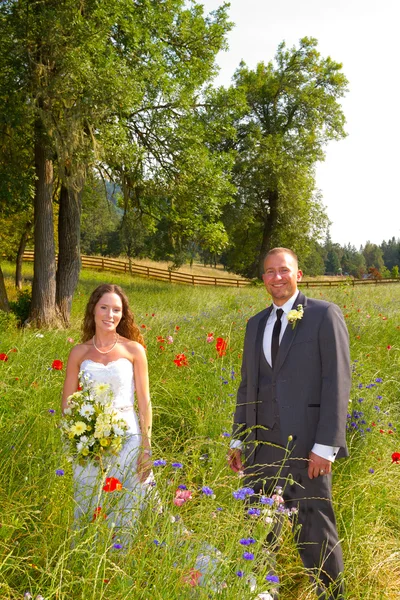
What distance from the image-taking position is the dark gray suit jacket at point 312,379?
3.00m

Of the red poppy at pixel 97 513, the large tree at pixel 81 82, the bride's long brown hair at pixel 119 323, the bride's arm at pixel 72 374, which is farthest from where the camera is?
the large tree at pixel 81 82

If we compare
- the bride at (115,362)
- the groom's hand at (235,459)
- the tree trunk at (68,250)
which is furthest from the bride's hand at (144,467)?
the tree trunk at (68,250)

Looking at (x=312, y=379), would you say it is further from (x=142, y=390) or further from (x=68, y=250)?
(x=68, y=250)

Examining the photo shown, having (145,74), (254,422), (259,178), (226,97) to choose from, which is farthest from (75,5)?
(259,178)

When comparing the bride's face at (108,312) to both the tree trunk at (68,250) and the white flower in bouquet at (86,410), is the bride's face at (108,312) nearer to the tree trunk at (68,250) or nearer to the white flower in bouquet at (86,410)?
the white flower in bouquet at (86,410)

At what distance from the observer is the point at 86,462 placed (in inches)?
119

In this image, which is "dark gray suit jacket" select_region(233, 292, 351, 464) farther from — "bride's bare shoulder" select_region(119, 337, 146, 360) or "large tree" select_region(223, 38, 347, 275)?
"large tree" select_region(223, 38, 347, 275)

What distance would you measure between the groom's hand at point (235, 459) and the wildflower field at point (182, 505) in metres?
0.08

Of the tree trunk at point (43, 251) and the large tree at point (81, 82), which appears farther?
the tree trunk at point (43, 251)

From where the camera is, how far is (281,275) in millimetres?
3223

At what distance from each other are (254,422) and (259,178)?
2575 centimetres

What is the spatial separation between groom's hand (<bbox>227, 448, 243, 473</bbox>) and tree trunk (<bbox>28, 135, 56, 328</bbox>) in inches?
362

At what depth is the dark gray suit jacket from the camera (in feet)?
9.84

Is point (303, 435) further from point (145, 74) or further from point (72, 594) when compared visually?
point (145, 74)
